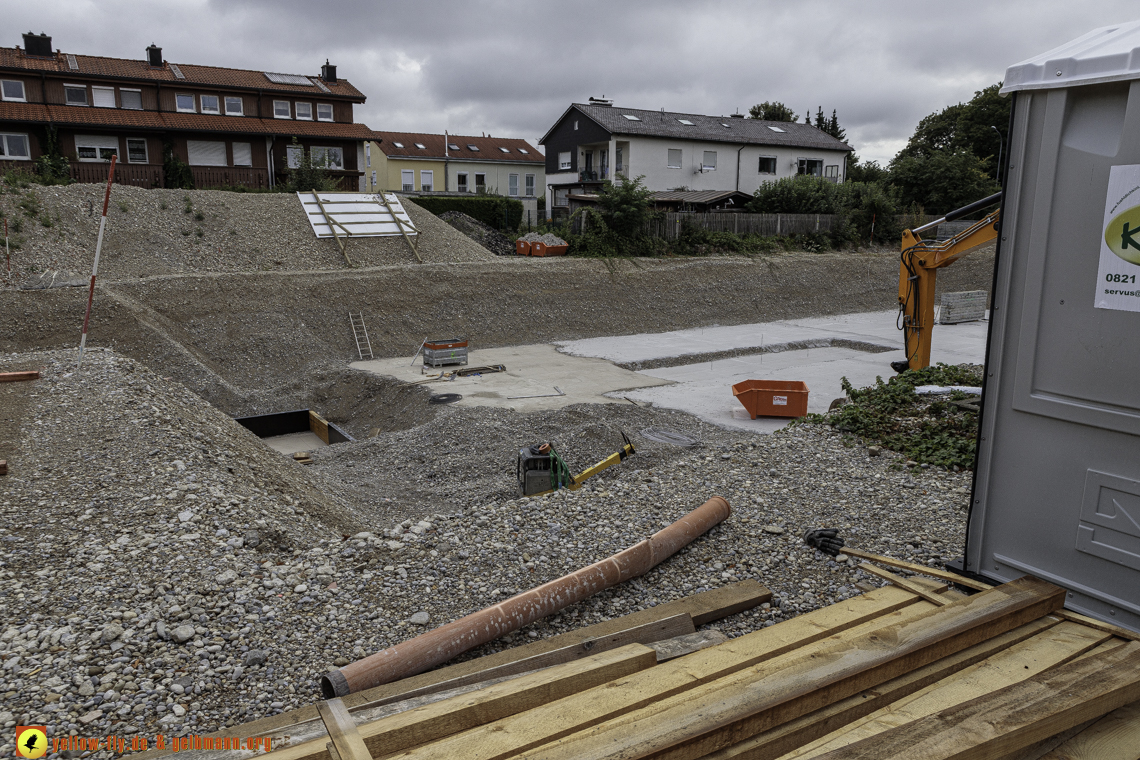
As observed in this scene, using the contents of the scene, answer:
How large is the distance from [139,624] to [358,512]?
4.24 meters

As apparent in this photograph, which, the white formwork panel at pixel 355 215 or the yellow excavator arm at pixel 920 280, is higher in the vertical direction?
the white formwork panel at pixel 355 215

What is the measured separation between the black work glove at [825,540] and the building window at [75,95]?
3465 cm

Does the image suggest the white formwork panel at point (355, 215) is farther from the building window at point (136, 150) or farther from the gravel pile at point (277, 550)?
the gravel pile at point (277, 550)

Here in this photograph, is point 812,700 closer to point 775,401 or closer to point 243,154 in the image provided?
point 775,401

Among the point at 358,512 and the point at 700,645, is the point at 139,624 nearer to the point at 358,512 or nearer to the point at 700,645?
the point at 700,645

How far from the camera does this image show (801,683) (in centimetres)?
266

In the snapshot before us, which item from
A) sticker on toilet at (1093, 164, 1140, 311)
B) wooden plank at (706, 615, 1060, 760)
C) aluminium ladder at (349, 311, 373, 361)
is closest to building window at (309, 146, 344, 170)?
aluminium ladder at (349, 311, 373, 361)

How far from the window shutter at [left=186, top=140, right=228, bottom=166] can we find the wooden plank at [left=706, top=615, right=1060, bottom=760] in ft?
112

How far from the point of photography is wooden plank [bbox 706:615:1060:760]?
243cm

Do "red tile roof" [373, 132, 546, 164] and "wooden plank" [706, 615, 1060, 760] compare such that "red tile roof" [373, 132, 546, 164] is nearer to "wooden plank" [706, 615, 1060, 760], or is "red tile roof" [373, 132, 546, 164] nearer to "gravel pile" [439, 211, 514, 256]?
"gravel pile" [439, 211, 514, 256]

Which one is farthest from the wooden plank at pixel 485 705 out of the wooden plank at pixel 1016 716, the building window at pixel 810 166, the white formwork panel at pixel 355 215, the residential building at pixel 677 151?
the building window at pixel 810 166

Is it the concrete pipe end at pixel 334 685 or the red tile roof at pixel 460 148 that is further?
the red tile roof at pixel 460 148

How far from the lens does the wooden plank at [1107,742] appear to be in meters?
2.52

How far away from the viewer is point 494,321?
20.7m
